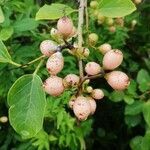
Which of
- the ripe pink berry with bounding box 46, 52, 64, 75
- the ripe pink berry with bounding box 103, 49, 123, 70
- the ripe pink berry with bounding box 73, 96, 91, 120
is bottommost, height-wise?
the ripe pink berry with bounding box 73, 96, 91, 120

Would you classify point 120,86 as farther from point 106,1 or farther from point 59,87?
point 106,1

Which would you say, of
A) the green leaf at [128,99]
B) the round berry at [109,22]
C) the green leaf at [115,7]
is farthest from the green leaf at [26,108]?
the green leaf at [128,99]

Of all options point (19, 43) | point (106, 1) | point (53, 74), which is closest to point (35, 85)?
point (53, 74)

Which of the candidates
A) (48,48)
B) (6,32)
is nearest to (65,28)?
(48,48)

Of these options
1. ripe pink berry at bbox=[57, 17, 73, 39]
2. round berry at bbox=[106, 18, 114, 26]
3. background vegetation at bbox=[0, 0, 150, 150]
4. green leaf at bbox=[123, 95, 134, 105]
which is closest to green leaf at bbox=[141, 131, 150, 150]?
background vegetation at bbox=[0, 0, 150, 150]

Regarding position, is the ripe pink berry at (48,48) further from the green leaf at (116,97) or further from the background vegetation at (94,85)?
the green leaf at (116,97)

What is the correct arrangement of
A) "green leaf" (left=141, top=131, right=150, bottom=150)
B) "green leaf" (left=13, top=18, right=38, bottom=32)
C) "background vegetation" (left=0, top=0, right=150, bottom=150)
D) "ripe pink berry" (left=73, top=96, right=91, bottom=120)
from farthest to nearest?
"green leaf" (left=141, top=131, right=150, bottom=150)
"background vegetation" (left=0, top=0, right=150, bottom=150)
"green leaf" (left=13, top=18, right=38, bottom=32)
"ripe pink berry" (left=73, top=96, right=91, bottom=120)

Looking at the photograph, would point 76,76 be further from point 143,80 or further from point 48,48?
point 143,80

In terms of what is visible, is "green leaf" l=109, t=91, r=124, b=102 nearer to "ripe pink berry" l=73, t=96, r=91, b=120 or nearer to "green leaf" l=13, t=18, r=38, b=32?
"green leaf" l=13, t=18, r=38, b=32
